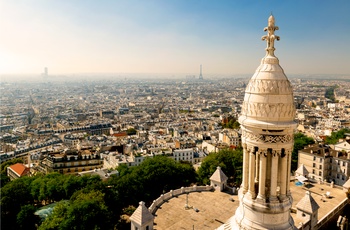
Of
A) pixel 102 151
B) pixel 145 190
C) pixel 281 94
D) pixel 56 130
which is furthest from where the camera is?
pixel 56 130

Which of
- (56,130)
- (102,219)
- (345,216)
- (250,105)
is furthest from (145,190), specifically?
(56,130)

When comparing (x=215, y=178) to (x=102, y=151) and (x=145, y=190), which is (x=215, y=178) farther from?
(x=102, y=151)

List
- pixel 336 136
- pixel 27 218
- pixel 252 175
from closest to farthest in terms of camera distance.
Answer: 1. pixel 252 175
2. pixel 27 218
3. pixel 336 136

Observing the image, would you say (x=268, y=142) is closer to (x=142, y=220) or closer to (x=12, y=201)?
(x=142, y=220)

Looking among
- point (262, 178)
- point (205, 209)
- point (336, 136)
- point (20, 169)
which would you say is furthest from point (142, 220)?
point (336, 136)

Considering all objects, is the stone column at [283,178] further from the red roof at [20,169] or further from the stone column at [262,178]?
the red roof at [20,169]

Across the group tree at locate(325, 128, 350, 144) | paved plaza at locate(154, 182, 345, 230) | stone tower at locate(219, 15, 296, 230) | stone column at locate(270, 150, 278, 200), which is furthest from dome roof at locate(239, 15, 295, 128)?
tree at locate(325, 128, 350, 144)

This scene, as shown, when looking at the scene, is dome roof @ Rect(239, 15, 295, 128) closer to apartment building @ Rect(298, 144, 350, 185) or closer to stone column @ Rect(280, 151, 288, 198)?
stone column @ Rect(280, 151, 288, 198)
